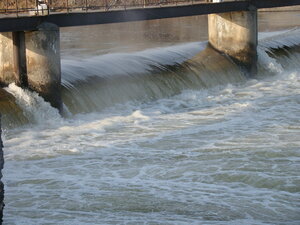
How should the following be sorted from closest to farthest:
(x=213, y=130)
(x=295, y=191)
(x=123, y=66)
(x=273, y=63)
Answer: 1. (x=295, y=191)
2. (x=213, y=130)
3. (x=123, y=66)
4. (x=273, y=63)

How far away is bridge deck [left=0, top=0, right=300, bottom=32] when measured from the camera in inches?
731

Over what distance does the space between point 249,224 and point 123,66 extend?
12738 mm

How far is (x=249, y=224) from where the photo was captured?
11.4 m

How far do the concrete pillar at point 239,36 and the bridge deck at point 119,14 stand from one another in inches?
19.1

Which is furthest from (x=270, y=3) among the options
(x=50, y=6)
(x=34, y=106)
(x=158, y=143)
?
(x=158, y=143)

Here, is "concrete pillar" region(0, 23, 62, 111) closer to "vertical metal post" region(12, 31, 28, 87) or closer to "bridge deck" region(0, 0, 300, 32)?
"vertical metal post" region(12, 31, 28, 87)

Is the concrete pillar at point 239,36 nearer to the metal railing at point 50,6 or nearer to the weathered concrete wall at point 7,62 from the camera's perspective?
the metal railing at point 50,6

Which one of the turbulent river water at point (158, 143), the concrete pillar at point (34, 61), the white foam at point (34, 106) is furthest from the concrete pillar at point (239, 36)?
the white foam at point (34, 106)

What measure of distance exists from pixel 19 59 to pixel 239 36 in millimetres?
10533

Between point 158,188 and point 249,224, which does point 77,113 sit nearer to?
point 158,188

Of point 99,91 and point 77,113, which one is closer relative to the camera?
point 77,113

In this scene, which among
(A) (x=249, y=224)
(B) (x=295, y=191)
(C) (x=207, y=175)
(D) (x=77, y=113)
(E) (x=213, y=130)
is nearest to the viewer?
(A) (x=249, y=224)

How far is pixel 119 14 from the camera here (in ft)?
71.2

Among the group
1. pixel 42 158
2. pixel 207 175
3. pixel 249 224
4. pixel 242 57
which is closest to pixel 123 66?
pixel 242 57
